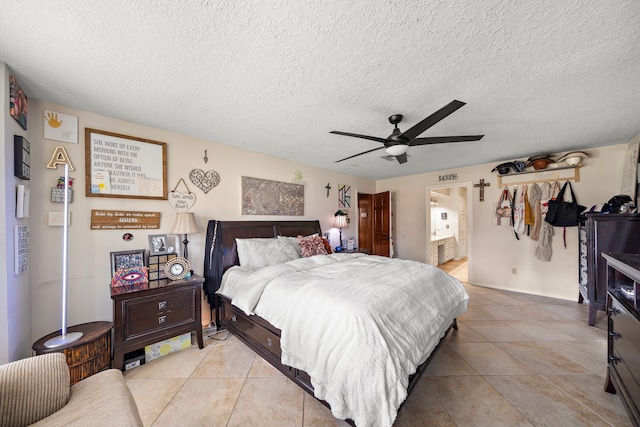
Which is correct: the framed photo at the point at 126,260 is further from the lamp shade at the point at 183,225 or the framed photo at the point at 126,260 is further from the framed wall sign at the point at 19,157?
the framed wall sign at the point at 19,157

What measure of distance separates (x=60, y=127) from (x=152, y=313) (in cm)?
191

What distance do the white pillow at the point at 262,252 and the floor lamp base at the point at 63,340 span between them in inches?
59.6

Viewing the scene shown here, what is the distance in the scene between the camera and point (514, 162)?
4016 millimetres

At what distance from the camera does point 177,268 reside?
2.47 m

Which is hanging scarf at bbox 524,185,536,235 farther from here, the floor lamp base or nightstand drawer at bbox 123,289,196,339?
the floor lamp base

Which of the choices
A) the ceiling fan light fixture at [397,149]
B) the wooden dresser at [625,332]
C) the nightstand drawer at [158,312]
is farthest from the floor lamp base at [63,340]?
the wooden dresser at [625,332]

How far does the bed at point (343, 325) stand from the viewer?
128 centimetres

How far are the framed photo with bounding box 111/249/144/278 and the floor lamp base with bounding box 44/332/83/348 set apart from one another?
55cm

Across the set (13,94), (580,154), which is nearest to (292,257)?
(13,94)

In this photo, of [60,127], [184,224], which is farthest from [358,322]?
[60,127]

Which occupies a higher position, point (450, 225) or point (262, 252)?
point (450, 225)

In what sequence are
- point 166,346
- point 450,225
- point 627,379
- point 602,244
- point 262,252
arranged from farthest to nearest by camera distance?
point 450,225 → point 262,252 → point 602,244 → point 166,346 → point 627,379

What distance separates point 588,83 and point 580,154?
2508 mm

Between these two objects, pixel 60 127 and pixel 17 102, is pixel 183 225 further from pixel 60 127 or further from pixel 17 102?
pixel 17 102
